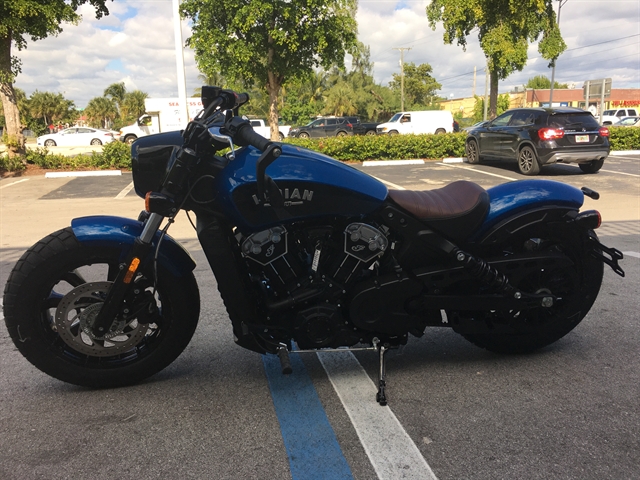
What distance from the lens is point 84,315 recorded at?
277cm

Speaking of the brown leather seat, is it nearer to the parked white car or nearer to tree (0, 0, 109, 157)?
tree (0, 0, 109, 157)

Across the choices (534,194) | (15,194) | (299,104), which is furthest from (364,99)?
(534,194)

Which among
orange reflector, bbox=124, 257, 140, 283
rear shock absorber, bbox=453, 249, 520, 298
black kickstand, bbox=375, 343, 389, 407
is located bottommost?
black kickstand, bbox=375, 343, 389, 407

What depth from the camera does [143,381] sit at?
303 centimetres

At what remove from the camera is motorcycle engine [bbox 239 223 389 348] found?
2.71 metres

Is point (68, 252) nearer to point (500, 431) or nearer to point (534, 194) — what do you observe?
point (500, 431)

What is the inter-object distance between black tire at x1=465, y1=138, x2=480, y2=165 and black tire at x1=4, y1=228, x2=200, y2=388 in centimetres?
1399

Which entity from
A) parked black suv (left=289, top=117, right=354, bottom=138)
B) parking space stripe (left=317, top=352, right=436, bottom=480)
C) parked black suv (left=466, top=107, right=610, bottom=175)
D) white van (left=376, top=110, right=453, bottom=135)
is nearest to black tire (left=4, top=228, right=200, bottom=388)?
parking space stripe (left=317, top=352, right=436, bottom=480)

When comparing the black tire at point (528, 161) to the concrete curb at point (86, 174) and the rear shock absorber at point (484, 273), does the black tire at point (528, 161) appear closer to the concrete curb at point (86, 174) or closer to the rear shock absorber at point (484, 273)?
the rear shock absorber at point (484, 273)

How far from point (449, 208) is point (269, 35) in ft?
59.5

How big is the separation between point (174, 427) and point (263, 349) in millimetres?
570

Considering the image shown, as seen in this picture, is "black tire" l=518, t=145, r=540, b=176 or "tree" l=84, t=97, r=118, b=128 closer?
"black tire" l=518, t=145, r=540, b=176

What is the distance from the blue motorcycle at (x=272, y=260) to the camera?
8.56ft

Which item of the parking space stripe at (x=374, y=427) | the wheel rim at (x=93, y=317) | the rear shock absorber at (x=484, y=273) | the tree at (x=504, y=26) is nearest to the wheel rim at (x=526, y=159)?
the tree at (x=504, y=26)
